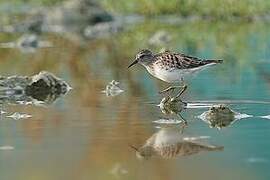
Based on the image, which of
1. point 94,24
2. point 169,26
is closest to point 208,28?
point 169,26

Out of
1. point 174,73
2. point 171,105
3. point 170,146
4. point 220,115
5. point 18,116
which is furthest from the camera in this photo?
point 174,73

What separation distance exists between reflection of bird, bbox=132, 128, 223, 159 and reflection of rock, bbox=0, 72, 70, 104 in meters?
3.02

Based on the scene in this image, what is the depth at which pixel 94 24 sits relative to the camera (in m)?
23.8

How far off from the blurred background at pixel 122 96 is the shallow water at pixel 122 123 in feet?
0.03

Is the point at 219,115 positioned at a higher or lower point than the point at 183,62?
lower

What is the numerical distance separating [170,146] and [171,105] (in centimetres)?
211

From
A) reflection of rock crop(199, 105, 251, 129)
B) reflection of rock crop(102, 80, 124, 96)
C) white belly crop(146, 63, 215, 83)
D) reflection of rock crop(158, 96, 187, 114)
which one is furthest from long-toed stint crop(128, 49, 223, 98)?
reflection of rock crop(102, 80, 124, 96)

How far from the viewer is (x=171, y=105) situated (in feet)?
32.6

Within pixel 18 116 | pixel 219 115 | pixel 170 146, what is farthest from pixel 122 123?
pixel 170 146

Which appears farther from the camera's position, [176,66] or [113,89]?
[113,89]

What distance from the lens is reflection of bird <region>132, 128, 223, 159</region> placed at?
7.59m

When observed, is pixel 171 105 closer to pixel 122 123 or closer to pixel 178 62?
pixel 178 62

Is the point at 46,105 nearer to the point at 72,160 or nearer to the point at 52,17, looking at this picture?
the point at 72,160

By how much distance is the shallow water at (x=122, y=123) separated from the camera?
7.09 meters
